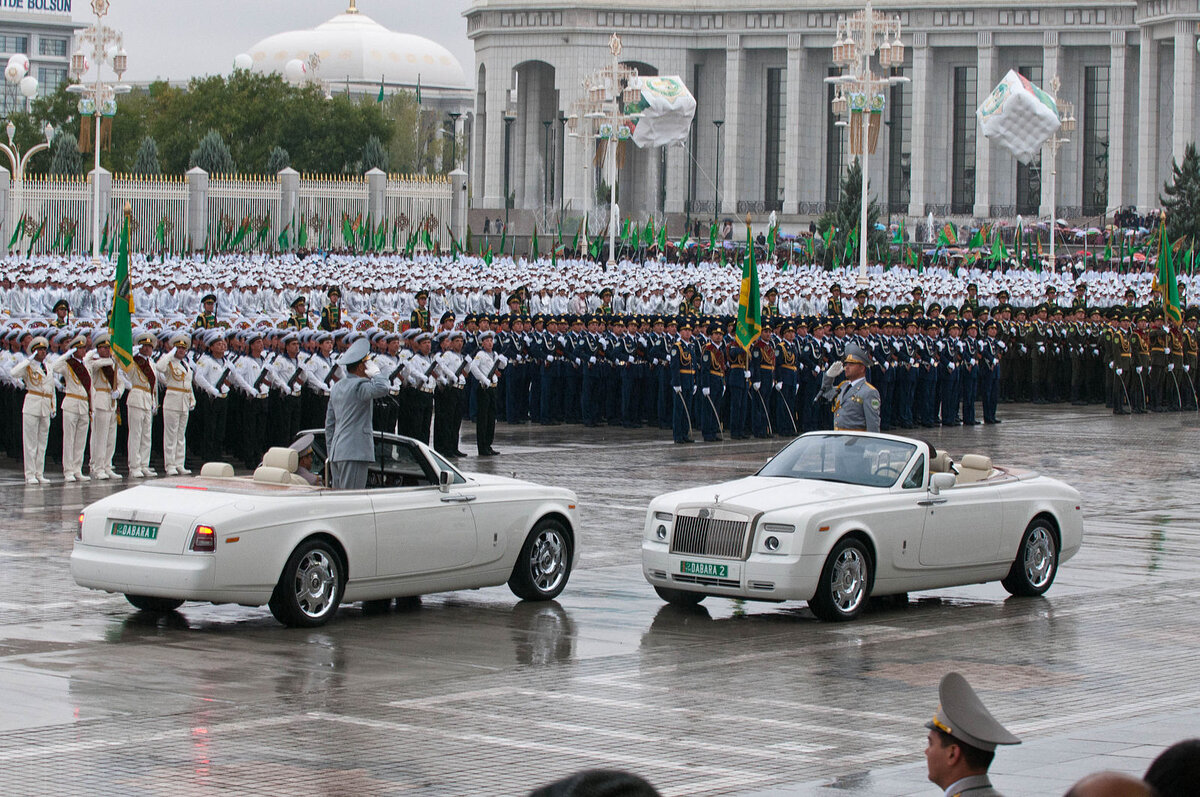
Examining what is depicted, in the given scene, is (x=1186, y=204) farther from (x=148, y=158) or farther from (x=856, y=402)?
(x=856, y=402)

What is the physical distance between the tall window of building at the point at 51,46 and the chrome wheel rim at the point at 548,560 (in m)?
177

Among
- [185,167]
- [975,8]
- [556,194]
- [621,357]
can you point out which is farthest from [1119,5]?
[621,357]

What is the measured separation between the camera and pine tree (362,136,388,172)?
8156cm

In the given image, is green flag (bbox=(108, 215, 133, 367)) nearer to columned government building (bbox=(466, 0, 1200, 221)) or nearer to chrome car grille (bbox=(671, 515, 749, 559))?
chrome car grille (bbox=(671, 515, 749, 559))

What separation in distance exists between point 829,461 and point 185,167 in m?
72.7

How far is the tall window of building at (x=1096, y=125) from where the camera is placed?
4178 inches

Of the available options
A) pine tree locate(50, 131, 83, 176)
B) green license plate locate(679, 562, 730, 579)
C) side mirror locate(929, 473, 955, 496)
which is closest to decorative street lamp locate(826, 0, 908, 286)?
side mirror locate(929, 473, 955, 496)

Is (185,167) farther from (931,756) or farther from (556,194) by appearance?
(931,756)

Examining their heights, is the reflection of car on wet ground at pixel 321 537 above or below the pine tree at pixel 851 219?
Answer: below

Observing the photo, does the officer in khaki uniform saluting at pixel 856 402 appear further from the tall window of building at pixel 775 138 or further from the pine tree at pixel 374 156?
the tall window of building at pixel 775 138

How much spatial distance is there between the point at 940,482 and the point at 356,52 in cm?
17452

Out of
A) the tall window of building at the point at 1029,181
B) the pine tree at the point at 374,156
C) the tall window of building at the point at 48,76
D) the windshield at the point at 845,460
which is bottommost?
the windshield at the point at 845,460

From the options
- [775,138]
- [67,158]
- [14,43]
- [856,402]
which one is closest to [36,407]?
[856,402]

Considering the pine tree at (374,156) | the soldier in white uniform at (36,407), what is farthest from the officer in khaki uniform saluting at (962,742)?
the pine tree at (374,156)
